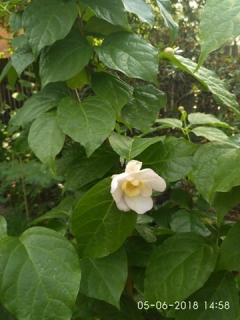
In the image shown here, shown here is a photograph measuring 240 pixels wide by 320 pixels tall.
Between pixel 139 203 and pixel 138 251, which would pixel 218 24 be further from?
pixel 138 251

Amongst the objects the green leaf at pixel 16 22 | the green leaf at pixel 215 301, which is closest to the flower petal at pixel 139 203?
the green leaf at pixel 215 301

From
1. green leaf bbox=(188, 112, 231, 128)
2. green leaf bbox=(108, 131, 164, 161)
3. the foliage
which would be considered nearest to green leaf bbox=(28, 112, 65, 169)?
the foliage

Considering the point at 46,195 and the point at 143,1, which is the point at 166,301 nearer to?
the point at 143,1

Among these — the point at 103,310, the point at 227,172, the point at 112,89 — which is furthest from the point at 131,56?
the point at 103,310

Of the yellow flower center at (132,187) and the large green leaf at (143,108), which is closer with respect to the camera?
the yellow flower center at (132,187)

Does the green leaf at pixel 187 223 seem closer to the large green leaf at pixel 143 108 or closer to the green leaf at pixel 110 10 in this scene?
the large green leaf at pixel 143 108

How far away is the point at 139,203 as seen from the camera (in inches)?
30.0

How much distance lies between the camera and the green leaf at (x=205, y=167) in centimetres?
75

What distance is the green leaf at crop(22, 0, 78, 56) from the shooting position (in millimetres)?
777

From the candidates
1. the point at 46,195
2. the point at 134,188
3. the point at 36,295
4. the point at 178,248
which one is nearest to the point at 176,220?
the point at 178,248

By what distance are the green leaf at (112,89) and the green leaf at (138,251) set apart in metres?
0.30

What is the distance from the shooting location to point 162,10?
0.90m

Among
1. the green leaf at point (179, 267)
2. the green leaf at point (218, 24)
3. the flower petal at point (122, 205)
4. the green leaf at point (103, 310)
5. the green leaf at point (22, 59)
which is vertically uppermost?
the green leaf at point (218, 24)

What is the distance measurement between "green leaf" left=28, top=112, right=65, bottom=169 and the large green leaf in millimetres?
172
